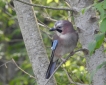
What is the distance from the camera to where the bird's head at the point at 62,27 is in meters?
2.39

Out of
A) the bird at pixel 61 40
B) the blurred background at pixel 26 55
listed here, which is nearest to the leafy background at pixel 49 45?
the blurred background at pixel 26 55

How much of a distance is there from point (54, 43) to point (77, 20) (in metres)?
0.46

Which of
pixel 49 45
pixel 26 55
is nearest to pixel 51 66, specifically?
pixel 49 45

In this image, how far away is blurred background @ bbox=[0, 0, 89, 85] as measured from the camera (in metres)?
2.86

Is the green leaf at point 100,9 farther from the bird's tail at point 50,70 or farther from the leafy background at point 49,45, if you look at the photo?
the bird's tail at point 50,70

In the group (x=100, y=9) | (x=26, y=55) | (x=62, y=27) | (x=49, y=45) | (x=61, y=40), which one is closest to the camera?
(x=100, y=9)

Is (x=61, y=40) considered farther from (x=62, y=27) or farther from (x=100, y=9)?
(x=100, y=9)

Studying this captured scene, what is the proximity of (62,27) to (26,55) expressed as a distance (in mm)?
2917

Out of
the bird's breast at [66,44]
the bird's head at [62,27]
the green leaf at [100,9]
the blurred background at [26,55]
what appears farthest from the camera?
the blurred background at [26,55]

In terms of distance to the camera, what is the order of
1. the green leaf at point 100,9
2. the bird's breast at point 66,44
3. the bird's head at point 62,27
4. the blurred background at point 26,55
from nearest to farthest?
the green leaf at point 100,9 → the bird's head at point 62,27 → the bird's breast at point 66,44 → the blurred background at point 26,55

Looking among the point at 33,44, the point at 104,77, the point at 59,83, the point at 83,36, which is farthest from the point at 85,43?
the point at 59,83

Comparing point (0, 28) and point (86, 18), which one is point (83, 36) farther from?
point (0, 28)

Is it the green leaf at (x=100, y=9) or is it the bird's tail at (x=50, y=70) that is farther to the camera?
the bird's tail at (x=50, y=70)

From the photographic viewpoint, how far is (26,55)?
5309 millimetres
